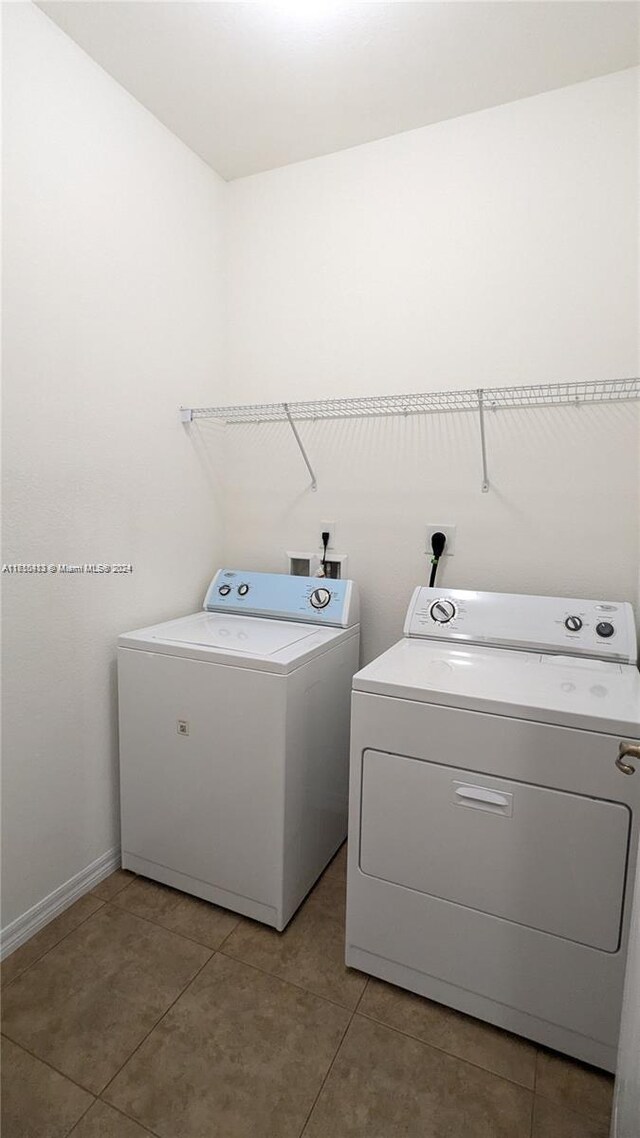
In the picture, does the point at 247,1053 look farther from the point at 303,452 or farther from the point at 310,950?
the point at 303,452

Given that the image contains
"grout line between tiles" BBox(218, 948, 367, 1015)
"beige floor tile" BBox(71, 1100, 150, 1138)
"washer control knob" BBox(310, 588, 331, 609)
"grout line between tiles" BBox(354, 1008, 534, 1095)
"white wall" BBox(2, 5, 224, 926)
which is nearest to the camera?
"beige floor tile" BBox(71, 1100, 150, 1138)

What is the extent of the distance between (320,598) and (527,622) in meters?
0.75

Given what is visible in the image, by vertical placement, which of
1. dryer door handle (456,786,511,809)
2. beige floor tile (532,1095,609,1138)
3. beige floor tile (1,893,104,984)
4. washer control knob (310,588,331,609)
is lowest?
beige floor tile (532,1095,609,1138)

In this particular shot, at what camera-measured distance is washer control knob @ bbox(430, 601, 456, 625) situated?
5.91 feet

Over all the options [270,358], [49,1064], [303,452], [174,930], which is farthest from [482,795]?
[270,358]

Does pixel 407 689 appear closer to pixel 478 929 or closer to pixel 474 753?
pixel 474 753

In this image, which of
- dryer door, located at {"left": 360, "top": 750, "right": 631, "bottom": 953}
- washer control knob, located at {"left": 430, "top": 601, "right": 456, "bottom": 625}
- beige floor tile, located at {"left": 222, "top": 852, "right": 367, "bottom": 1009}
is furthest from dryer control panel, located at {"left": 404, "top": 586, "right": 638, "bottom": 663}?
beige floor tile, located at {"left": 222, "top": 852, "right": 367, "bottom": 1009}

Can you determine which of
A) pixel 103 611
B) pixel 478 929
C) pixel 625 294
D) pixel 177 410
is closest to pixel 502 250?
pixel 625 294

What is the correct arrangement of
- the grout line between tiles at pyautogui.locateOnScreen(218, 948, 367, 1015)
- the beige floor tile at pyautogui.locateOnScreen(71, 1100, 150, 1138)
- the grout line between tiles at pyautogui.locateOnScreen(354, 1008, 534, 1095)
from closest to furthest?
the beige floor tile at pyautogui.locateOnScreen(71, 1100, 150, 1138), the grout line between tiles at pyautogui.locateOnScreen(354, 1008, 534, 1095), the grout line between tiles at pyautogui.locateOnScreen(218, 948, 367, 1015)

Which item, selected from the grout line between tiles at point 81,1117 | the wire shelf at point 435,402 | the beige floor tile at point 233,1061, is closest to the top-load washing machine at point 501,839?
the beige floor tile at point 233,1061

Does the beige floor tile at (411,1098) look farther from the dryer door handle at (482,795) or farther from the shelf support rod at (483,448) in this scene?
the shelf support rod at (483,448)

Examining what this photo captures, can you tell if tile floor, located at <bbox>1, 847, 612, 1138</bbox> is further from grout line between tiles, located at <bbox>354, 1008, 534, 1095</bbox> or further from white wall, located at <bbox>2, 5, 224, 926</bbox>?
white wall, located at <bbox>2, 5, 224, 926</bbox>

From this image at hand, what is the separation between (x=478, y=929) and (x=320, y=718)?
0.71m

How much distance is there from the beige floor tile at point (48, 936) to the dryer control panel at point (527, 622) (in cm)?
139
